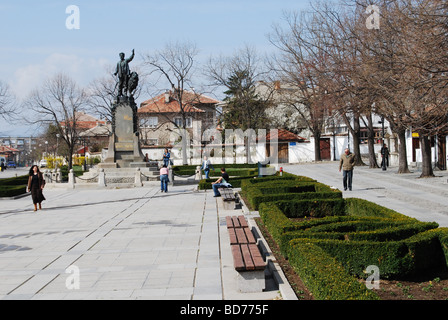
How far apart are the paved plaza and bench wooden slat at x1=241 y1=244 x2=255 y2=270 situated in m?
0.38

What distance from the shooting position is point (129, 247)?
9.72m

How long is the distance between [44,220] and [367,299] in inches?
464

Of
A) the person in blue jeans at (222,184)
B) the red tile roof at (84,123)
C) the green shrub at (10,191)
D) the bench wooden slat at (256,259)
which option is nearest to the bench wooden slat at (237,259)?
the bench wooden slat at (256,259)

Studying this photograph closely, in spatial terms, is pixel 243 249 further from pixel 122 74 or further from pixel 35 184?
pixel 122 74

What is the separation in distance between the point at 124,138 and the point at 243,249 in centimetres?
2450

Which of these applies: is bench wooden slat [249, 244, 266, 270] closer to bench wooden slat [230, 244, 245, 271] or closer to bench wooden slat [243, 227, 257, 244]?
bench wooden slat [230, 244, 245, 271]

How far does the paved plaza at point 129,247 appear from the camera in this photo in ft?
21.9

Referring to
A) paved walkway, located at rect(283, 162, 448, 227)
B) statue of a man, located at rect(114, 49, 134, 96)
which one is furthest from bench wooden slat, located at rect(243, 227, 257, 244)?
statue of a man, located at rect(114, 49, 134, 96)

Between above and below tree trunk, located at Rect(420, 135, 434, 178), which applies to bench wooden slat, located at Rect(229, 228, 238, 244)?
below

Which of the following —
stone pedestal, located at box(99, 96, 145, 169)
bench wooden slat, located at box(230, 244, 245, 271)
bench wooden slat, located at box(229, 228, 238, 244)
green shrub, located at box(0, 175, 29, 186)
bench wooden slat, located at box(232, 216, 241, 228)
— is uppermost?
stone pedestal, located at box(99, 96, 145, 169)

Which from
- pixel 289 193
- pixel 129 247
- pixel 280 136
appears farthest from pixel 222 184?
pixel 280 136

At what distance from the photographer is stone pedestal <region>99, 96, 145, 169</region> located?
3050cm
